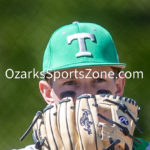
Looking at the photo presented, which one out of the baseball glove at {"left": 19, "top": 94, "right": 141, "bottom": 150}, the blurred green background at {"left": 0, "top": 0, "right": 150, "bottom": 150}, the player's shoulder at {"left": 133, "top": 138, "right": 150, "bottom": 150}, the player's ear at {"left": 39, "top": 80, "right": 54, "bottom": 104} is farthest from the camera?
the blurred green background at {"left": 0, "top": 0, "right": 150, "bottom": 150}

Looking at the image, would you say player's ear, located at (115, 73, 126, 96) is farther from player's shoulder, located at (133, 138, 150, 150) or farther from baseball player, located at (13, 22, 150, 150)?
player's shoulder, located at (133, 138, 150, 150)

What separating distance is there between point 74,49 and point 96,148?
428 mm

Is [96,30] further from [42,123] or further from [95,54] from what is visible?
[42,123]

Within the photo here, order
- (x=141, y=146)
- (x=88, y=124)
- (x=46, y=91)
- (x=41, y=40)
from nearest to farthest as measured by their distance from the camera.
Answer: (x=88, y=124), (x=141, y=146), (x=46, y=91), (x=41, y=40)

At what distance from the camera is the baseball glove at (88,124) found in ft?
7.61

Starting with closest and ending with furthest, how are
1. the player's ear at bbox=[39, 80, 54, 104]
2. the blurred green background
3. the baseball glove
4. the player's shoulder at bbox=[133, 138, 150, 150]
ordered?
the baseball glove < the player's shoulder at bbox=[133, 138, 150, 150] < the player's ear at bbox=[39, 80, 54, 104] < the blurred green background

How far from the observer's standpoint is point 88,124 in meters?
2.33

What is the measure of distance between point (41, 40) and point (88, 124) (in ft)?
5.23

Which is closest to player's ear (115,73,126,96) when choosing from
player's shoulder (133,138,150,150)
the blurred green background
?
player's shoulder (133,138,150,150)

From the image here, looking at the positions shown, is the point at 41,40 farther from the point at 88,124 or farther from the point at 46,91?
the point at 88,124

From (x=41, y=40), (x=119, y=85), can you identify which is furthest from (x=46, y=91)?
(x=41, y=40)

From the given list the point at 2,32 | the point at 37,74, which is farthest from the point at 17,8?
the point at 37,74

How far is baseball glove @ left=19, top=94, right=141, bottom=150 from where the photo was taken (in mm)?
2318

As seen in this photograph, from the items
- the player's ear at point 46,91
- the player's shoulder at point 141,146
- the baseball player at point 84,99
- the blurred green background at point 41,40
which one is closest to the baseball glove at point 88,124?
the baseball player at point 84,99
